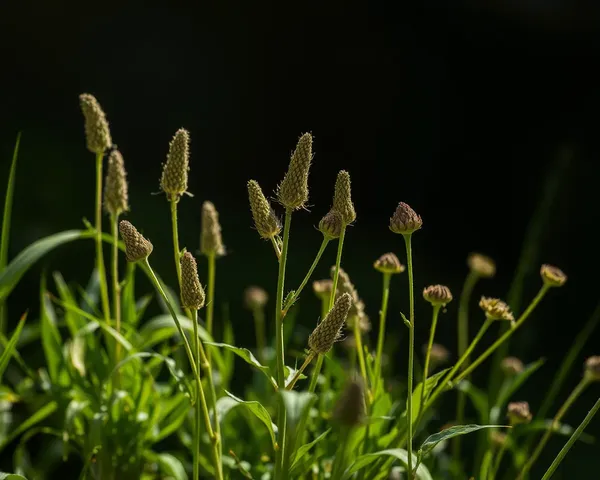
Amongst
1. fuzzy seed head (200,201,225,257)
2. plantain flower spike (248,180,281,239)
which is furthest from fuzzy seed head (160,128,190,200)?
fuzzy seed head (200,201,225,257)

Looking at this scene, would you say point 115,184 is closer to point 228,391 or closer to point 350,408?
point 228,391

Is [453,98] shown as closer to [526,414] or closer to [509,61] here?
[509,61]

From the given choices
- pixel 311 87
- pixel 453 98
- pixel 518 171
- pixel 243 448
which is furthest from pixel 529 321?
pixel 243 448

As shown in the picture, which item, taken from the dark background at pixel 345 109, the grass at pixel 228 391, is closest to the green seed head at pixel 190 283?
the grass at pixel 228 391

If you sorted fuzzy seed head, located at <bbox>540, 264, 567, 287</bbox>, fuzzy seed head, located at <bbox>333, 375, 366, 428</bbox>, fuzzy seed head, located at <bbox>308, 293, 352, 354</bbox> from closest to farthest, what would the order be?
fuzzy seed head, located at <bbox>333, 375, 366, 428</bbox>, fuzzy seed head, located at <bbox>308, 293, 352, 354</bbox>, fuzzy seed head, located at <bbox>540, 264, 567, 287</bbox>

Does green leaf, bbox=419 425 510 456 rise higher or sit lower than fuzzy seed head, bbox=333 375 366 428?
lower

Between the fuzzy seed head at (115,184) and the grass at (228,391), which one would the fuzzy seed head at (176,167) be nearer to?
the grass at (228,391)

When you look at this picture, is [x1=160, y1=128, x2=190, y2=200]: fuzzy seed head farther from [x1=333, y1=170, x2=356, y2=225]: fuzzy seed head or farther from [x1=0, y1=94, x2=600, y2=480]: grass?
[x1=333, y1=170, x2=356, y2=225]: fuzzy seed head
